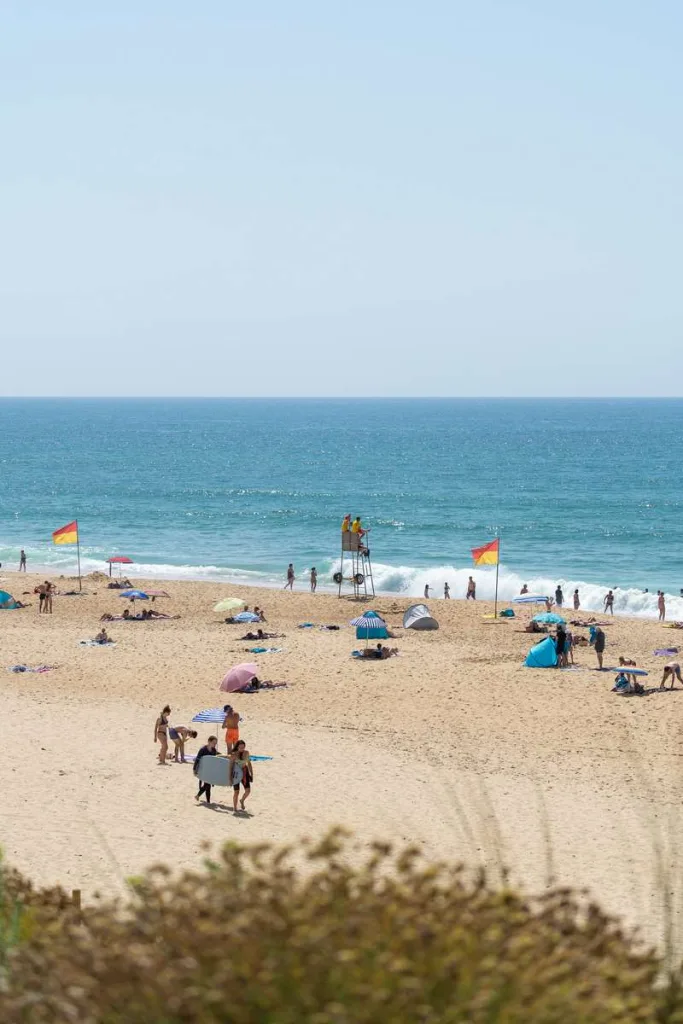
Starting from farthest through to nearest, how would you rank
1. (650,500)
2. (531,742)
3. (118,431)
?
(118,431) → (650,500) → (531,742)

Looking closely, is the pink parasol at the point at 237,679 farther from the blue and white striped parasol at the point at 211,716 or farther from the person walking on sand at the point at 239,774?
the person walking on sand at the point at 239,774

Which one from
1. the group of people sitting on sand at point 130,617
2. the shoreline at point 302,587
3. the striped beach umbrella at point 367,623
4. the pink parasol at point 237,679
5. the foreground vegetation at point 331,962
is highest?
the foreground vegetation at point 331,962

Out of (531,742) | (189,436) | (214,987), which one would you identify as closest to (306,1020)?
(214,987)

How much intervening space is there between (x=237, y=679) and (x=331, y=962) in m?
19.1

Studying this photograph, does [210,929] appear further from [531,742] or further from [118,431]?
[118,431]

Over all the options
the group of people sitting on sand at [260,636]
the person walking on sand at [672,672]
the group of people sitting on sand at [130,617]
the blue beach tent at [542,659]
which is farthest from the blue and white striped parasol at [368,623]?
the person walking on sand at [672,672]

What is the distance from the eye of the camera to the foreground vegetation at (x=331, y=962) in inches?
183

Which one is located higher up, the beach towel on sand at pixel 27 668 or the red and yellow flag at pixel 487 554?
the red and yellow flag at pixel 487 554

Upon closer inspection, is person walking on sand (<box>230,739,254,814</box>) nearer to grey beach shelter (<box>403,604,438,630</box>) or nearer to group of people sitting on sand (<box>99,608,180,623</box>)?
grey beach shelter (<box>403,604,438,630</box>)

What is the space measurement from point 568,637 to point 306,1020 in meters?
21.9

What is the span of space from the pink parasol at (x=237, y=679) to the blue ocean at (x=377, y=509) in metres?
21.5

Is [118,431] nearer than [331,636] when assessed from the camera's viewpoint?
No

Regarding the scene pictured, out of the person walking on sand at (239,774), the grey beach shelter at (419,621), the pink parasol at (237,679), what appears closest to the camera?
the person walking on sand at (239,774)

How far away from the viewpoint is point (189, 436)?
16138 cm
